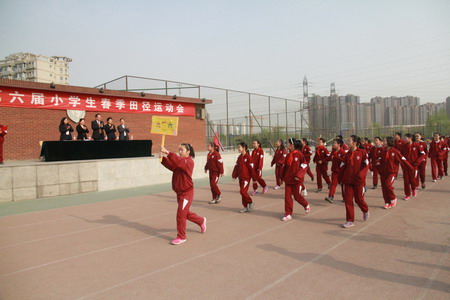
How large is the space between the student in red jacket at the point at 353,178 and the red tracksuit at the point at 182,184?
3.25 metres

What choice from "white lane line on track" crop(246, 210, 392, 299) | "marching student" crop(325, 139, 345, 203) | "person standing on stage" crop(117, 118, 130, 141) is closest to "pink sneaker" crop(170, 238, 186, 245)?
"white lane line on track" crop(246, 210, 392, 299)

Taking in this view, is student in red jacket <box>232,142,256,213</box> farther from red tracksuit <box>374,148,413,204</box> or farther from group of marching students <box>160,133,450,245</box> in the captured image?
red tracksuit <box>374,148,413,204</box>

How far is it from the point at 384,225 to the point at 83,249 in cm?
586

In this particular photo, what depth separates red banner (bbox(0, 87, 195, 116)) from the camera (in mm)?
13586

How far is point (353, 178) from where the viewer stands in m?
6.74

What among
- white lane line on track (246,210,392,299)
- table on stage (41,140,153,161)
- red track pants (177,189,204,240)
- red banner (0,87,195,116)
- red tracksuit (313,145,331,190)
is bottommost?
white lane line on track (246,210,392,299)

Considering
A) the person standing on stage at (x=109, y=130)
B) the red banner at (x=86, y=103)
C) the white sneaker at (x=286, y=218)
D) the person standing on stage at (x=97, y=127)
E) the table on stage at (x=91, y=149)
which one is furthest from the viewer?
the red banner at (x=86, y=103)

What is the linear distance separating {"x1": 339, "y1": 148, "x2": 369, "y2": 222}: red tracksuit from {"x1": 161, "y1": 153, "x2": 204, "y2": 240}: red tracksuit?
3262 millimetres

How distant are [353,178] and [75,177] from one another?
948 cm

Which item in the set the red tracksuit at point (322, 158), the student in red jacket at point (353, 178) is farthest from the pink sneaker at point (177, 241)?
the red tracksuit at point (322, 158)

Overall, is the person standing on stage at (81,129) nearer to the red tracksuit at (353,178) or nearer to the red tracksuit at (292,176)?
the red tracksuit at (292,176)

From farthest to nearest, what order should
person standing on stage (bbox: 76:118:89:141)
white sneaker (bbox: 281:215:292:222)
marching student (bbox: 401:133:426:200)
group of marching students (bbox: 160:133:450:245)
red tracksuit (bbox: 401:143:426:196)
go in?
1. person standing on stage (bbox: 76:118:89:141)
2. red tracksuit (bbox: 401:143:426:196)
3. marching student (bbox: 401:133:426:200)
4. white sneaker (bbox: 281:215:292:222)
5. group of marching students (bbox: 160:133:450:245)

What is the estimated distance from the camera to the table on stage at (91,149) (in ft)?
37.9

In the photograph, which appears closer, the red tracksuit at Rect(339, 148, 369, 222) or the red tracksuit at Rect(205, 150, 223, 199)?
the red tracksuit at Rect(339, 148, 369, 222)
